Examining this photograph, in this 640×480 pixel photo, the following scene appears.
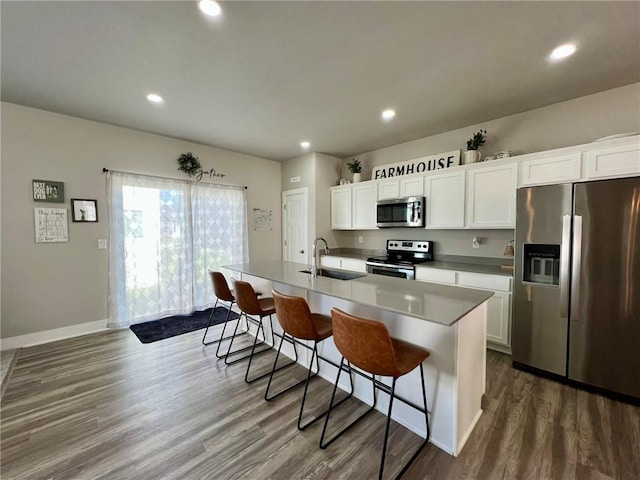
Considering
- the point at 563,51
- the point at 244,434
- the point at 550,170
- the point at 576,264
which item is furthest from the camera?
the point at 550,170

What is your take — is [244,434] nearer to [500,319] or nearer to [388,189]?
[500,319]

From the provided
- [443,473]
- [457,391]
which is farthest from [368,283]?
[443,473]

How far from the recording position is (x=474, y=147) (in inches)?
129

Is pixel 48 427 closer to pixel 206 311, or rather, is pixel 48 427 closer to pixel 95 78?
pixel 206 311

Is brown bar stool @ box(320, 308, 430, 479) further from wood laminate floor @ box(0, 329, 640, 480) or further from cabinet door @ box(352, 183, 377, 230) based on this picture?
cabinet door @ box(352, 183, 377, 230)

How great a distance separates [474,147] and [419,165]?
78cm

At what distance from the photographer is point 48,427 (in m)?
1.85

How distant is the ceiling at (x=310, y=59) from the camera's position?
1665 millimetres

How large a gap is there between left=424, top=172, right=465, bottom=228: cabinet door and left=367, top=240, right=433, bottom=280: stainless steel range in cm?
44

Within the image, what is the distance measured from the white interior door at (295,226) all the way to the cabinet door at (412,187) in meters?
1.80

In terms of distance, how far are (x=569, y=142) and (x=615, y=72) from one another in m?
0.67

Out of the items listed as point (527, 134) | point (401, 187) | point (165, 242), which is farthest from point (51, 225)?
point (527, 134)

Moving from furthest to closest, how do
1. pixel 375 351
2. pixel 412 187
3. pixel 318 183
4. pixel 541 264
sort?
1. pixel 318 183
2. pixel 412 187
3. pixel 541 264
4. pixel 375 351

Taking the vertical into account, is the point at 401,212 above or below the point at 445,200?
below
